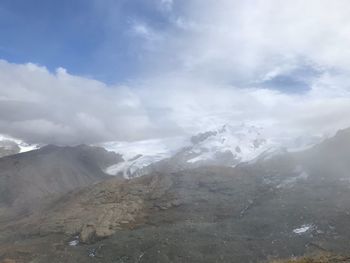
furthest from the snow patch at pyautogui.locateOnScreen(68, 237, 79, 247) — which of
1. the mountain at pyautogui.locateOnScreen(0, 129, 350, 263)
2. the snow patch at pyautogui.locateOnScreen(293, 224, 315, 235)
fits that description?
the snow patch at pyautogui.locateOnScreen(293, 224, 315, 235)

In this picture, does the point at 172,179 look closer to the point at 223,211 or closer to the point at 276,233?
the point at 223,211

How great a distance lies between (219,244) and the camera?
103 metres

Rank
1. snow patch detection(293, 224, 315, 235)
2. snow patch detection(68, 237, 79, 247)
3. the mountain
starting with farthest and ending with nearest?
snow patch detection(68, 237, 79, 247) → snow patch detection(293, 224, 315, 235) → the mountain

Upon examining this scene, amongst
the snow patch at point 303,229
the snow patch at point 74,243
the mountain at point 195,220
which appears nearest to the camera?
the mountain at point 195,220

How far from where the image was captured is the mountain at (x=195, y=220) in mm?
100500

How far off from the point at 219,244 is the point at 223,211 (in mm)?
40243

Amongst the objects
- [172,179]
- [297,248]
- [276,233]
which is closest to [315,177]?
[172,179]

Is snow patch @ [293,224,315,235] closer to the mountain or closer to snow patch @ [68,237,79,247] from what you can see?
the mountain

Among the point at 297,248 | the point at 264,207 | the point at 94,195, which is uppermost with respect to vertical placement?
the point at 94,195

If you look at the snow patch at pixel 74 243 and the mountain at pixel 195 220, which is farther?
the snow patch at pixel 74 243

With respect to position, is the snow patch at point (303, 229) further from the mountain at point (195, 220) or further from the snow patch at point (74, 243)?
the snow patch at point (74, 243)

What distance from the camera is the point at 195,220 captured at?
13525 cm

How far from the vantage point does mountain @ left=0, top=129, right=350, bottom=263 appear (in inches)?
3957

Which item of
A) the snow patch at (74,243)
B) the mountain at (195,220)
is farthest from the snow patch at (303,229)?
the snow patch at (74,243)
